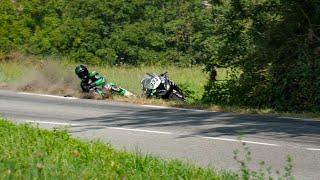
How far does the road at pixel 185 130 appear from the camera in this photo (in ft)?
30.1

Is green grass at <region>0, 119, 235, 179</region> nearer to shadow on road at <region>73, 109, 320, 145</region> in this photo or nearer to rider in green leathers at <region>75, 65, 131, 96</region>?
shadow on road at <region>73, 109, 320, 145</region>

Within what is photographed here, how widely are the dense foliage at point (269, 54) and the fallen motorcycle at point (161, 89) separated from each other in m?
1.30

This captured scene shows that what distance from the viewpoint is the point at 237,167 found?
8320 millimetres

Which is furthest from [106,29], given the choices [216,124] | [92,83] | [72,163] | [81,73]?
[72,163]

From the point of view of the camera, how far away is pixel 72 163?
6.40m

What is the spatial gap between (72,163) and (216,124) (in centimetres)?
678

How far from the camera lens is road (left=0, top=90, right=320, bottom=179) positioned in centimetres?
917

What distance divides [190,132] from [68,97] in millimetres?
7704

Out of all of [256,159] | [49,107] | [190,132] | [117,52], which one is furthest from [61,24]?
[256,159]

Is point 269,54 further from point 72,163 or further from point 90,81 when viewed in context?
point 72,163

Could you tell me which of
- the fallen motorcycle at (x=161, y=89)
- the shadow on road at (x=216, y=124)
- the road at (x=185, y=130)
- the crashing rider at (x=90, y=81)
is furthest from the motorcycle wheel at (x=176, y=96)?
the shadow on road at (x=216, y=124)

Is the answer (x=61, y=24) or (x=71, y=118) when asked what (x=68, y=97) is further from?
(x=61, y=24)

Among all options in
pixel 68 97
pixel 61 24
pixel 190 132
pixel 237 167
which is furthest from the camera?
pixel 61 24

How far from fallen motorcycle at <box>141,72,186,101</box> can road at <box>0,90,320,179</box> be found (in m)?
1.64
